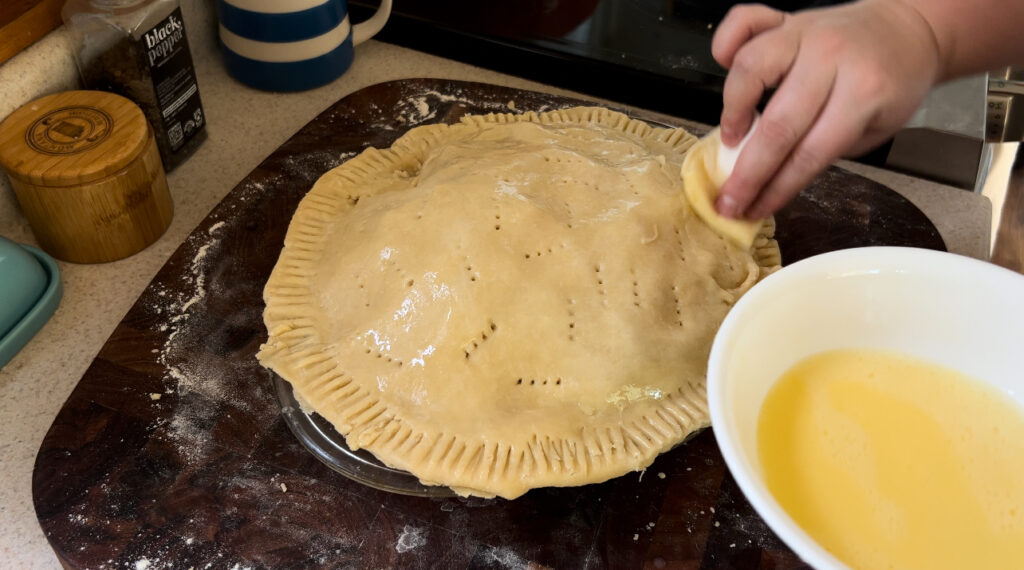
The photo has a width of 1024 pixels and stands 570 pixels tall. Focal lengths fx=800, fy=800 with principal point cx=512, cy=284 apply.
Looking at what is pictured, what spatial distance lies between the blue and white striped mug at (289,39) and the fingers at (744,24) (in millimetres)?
944

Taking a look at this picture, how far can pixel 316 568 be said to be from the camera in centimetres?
104

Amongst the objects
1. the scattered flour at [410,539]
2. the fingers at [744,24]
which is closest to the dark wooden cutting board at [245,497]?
the scattered flour at [410,539]

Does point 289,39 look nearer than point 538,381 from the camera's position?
No

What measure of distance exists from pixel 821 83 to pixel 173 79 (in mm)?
1175

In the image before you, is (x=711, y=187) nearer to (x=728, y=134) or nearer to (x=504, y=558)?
(x=728, y=134)

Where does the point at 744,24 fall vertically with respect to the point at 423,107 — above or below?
above

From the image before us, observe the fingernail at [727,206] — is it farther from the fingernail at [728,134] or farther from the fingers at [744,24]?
the fingers at [744,24]

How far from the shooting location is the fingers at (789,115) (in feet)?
3.11

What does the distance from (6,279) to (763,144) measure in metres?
1.18

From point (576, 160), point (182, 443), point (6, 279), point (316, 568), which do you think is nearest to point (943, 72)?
point (576, 160)

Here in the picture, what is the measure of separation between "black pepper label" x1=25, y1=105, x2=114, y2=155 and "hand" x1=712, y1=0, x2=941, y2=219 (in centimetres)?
103

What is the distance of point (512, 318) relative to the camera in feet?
3.70

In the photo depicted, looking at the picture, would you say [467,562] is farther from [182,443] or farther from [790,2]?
[790,2]

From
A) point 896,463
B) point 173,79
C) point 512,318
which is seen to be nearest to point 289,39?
point 173,79
